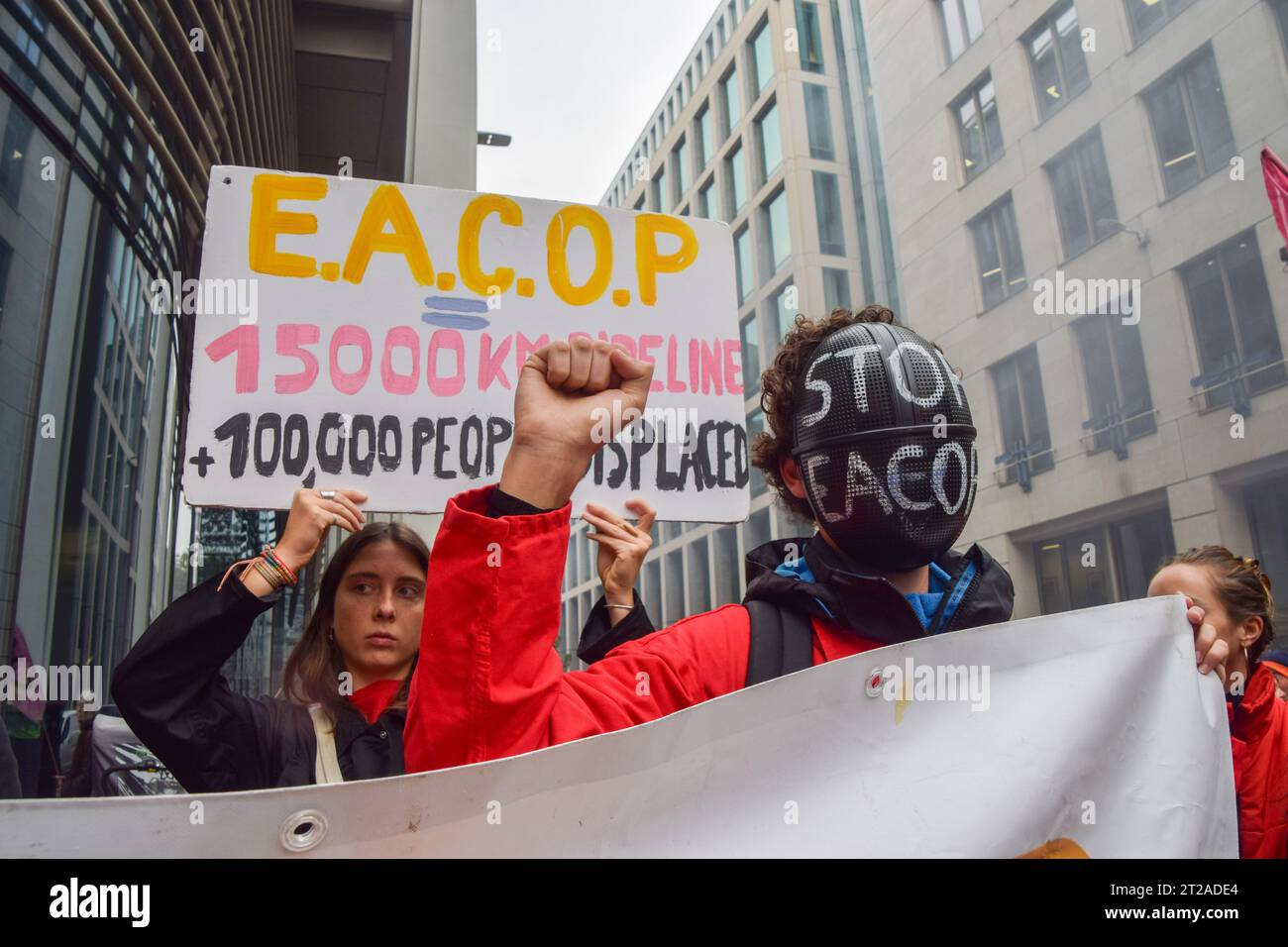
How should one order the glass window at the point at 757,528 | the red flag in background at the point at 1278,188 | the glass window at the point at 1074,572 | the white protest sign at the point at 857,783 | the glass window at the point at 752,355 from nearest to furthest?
1. the white protest sign at the point at 857,783
2. the red flag in background at the point at 1278,188
3. the glass window at the point at 1074,572
4. the glass window at the point at 752,355
5. the glass window at the point at 757,528

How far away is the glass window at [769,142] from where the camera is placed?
803 inches

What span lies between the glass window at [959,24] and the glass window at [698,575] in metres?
17.0

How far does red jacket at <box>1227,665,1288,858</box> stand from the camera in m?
1.51

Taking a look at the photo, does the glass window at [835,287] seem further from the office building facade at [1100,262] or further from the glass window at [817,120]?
the office building facade at [1100,262]

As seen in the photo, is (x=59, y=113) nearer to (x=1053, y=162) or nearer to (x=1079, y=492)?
(x=1079, y=492)

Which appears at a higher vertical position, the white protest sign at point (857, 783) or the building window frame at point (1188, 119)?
the building window frame at point (1188, 119)

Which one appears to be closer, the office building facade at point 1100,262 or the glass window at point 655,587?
the office building facade at point 1100,262

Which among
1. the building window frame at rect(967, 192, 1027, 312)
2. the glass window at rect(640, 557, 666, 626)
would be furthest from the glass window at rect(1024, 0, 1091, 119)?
the glass window at rect(640, 557, 666, 626)

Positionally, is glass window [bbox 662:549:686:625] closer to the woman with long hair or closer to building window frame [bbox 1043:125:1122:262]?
building window frame [bbox 1043:125:1122:262]

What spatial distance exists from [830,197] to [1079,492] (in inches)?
453

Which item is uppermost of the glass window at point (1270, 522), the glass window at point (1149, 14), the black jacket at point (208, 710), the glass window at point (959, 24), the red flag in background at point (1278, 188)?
the glass window at point (959, 24)

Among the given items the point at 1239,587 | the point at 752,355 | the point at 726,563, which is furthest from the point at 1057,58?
the point at 726,563

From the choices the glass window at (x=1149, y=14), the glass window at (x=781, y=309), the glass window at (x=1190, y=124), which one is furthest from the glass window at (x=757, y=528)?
the glass window at (x=1149, y=14)
